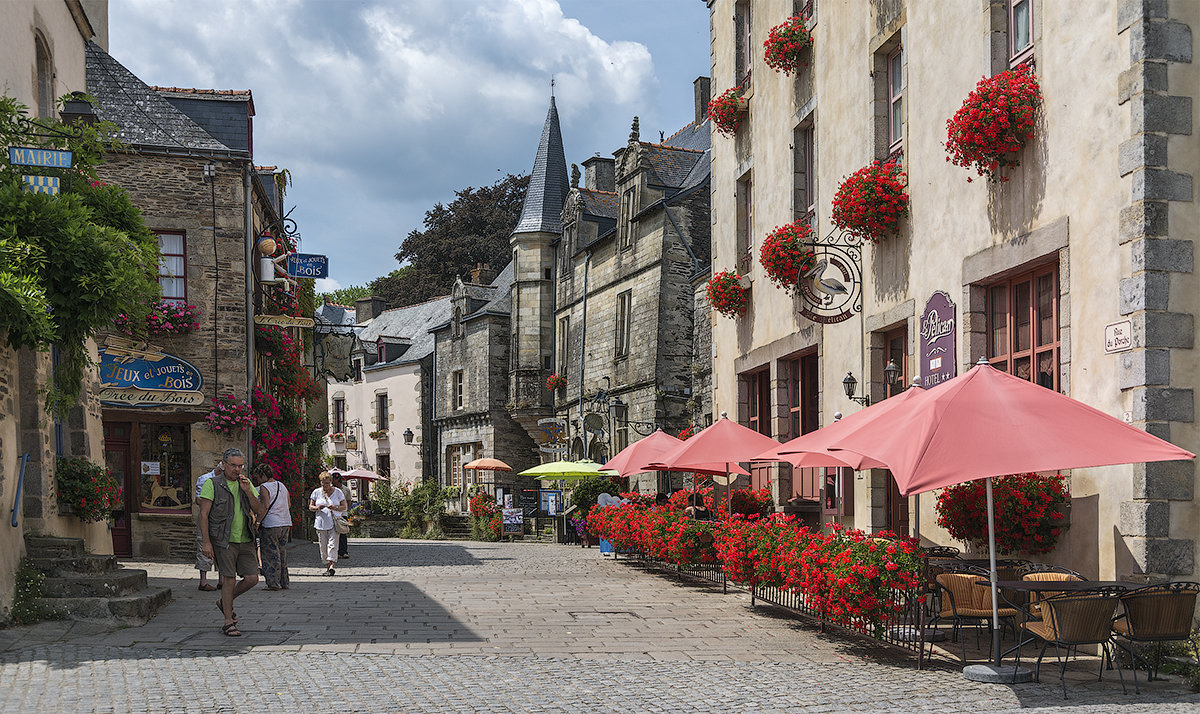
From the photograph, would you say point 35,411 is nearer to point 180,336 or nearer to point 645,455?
point 180,336

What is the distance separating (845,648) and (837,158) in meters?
6.52

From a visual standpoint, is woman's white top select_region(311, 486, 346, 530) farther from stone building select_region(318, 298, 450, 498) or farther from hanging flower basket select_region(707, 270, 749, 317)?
stone building select_region(318, 298, 450, 498)

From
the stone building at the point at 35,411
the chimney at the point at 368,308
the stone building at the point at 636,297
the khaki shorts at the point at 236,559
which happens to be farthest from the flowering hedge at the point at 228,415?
the chimney at the point at 368,308

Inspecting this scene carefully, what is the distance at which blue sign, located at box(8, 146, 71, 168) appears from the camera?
921cm

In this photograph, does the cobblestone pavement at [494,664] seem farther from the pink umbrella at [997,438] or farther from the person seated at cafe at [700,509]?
the person seated at cafe at [700,509]

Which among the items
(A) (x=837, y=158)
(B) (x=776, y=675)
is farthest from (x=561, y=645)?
(A) (x=837, y=158)

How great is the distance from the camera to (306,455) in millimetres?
26219

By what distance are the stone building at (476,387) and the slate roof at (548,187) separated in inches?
99.8

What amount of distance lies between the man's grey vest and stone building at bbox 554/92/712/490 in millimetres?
14407

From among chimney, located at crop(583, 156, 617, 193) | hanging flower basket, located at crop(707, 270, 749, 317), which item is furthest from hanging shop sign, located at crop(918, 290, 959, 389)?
chimney, located at crop(583, 156, 617, 193)

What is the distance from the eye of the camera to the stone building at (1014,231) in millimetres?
7352

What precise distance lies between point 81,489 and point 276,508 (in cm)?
227

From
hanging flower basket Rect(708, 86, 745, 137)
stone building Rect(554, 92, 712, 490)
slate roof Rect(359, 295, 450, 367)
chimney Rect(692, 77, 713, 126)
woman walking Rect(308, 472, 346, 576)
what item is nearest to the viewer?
woman walking Rect(308, 472, 346, 576)

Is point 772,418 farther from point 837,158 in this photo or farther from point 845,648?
point 845,648
